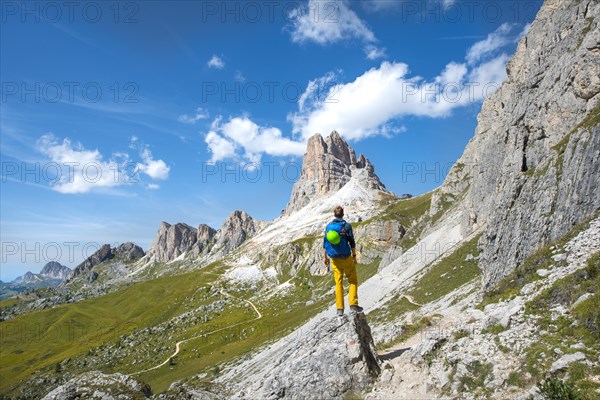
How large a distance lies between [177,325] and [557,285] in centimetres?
15982

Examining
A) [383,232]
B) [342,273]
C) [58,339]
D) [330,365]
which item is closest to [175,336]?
[58,339]

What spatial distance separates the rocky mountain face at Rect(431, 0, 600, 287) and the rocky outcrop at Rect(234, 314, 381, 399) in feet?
84.7

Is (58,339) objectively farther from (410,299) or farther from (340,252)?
(340,252)

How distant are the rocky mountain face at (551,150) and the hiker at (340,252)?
25030mm

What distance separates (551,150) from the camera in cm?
4478

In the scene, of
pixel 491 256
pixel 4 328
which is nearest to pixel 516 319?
pixel 491 256

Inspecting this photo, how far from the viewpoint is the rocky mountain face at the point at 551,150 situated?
35.0 metres

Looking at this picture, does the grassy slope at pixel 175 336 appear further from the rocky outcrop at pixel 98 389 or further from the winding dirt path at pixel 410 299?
the rocky outcrop at pixel 98 389

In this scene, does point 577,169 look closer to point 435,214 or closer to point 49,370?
point 435,214

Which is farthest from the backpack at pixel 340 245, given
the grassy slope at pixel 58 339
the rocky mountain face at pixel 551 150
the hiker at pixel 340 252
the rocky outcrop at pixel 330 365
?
the grassy slope at pixel 58 339

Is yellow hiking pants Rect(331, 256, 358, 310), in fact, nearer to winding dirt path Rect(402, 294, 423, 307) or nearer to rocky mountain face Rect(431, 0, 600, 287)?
rocky mountain face Rect(431, 0, 600, 287)

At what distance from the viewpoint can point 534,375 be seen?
1190 cm

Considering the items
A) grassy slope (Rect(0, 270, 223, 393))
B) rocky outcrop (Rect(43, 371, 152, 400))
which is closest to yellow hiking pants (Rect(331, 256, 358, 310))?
rocky outcrop (Rect(43, 371, 152, 400))

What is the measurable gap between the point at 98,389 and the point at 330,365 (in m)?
23.8
